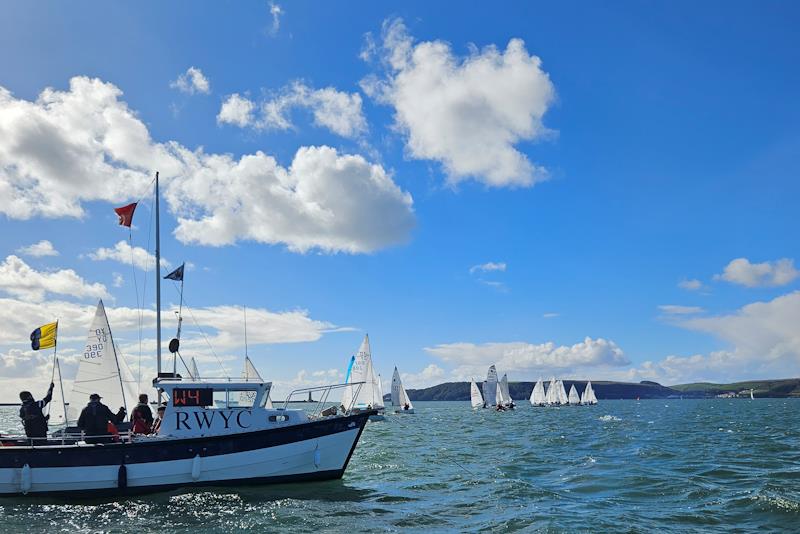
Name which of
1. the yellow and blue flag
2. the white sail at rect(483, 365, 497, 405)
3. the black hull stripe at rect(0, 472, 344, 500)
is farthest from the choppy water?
the white sail at rect(483, 365, 497, 405)

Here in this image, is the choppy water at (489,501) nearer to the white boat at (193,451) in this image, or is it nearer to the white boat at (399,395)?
the white boat at (193,451)

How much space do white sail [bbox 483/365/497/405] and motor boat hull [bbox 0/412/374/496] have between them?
104 m

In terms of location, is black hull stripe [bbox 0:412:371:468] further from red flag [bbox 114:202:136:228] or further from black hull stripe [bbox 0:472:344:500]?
red flag [bbox 114:202:136:228]

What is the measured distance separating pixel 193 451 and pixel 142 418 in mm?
2900

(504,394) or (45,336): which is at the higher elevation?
(45,336)

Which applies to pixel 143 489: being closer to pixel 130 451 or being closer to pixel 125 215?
pixel 130 451

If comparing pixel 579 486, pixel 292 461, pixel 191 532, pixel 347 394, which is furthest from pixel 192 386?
pixel 347 394

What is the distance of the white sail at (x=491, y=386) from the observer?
124825 millimetres

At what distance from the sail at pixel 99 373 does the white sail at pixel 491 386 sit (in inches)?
3924

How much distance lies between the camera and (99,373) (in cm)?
3033

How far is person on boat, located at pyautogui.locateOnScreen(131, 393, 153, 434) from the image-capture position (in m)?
23.1

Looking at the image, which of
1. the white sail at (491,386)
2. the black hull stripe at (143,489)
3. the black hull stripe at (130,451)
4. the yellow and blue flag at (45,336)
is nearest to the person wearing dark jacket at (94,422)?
the black hull stripe at (130,451)

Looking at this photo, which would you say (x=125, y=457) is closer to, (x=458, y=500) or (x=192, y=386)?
(x=192, y=386)

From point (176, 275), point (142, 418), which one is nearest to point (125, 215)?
point (176, 275)
